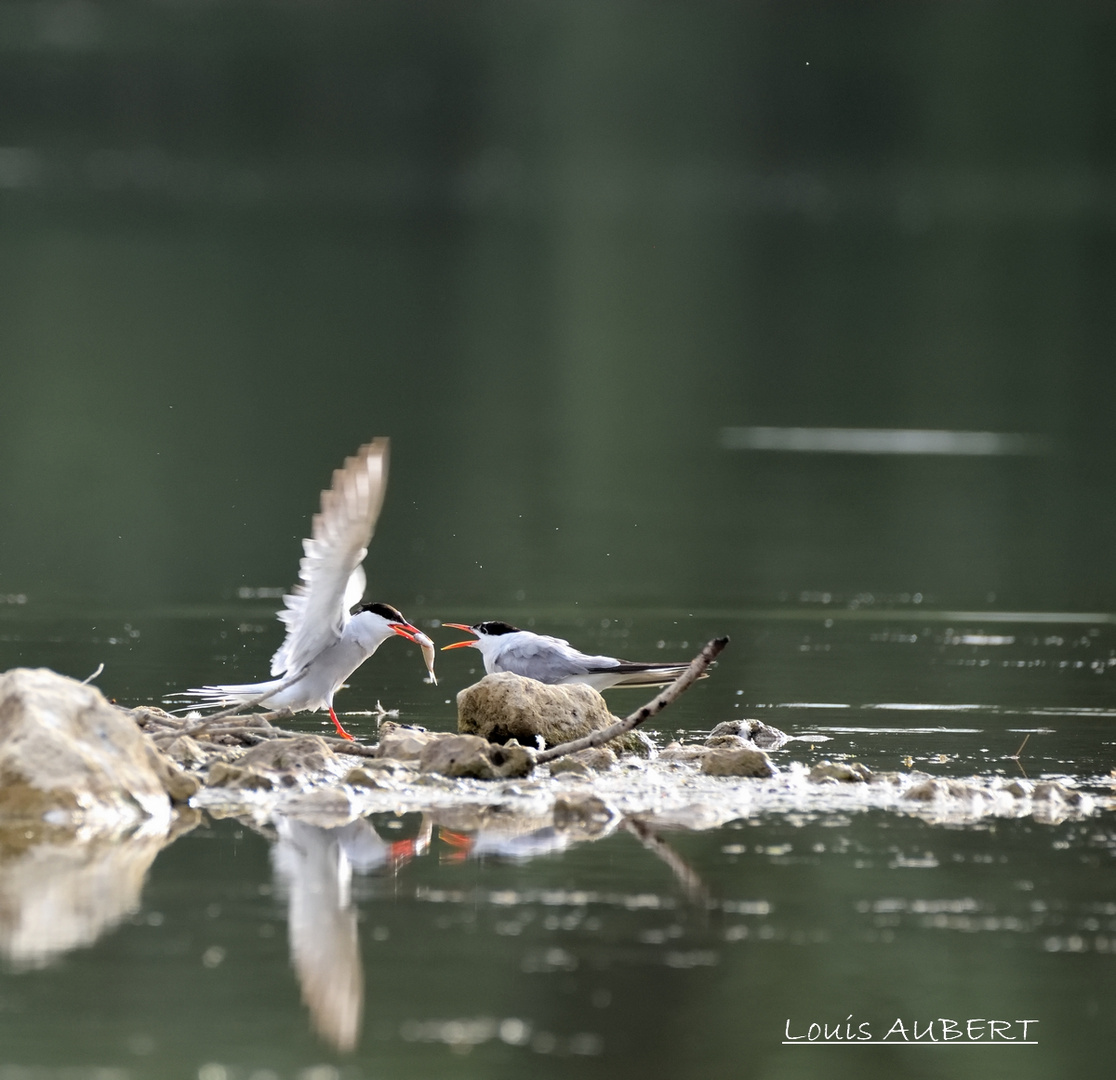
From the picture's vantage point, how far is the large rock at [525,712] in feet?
27.9

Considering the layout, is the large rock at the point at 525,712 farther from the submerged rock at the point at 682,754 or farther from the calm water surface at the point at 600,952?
the calm water surface at the point at 600,952

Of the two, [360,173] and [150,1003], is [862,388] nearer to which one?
[150,1003]

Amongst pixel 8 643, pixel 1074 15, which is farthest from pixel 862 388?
pixel 1074 15

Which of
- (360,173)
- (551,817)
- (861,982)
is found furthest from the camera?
(360,173)

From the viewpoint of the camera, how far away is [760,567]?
47.6ft

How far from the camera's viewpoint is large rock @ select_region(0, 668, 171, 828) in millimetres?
6906

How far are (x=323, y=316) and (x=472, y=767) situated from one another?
92.1ft

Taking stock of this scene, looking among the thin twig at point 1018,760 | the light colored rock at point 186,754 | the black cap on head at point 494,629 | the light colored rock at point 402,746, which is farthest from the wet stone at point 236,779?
the thin twig at point 1018,760

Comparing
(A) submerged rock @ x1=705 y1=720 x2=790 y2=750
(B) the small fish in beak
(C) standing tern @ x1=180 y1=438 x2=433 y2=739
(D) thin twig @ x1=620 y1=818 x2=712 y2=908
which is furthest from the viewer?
(B) the small fish in beak

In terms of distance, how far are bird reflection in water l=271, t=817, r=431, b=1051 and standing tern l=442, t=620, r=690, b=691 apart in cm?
218

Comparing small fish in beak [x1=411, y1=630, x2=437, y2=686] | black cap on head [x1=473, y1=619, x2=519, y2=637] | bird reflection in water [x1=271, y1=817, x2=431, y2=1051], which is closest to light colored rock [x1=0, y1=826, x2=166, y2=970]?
bird reflection in water [x1=271, y1=817, x2=431, y2=1051]

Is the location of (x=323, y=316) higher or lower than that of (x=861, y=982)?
lower

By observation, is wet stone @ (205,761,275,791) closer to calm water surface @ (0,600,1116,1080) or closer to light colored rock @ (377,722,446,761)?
calm water surface @ (0,600,1116,1080)

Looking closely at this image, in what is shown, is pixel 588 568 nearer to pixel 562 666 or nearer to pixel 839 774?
pixel 562 666
